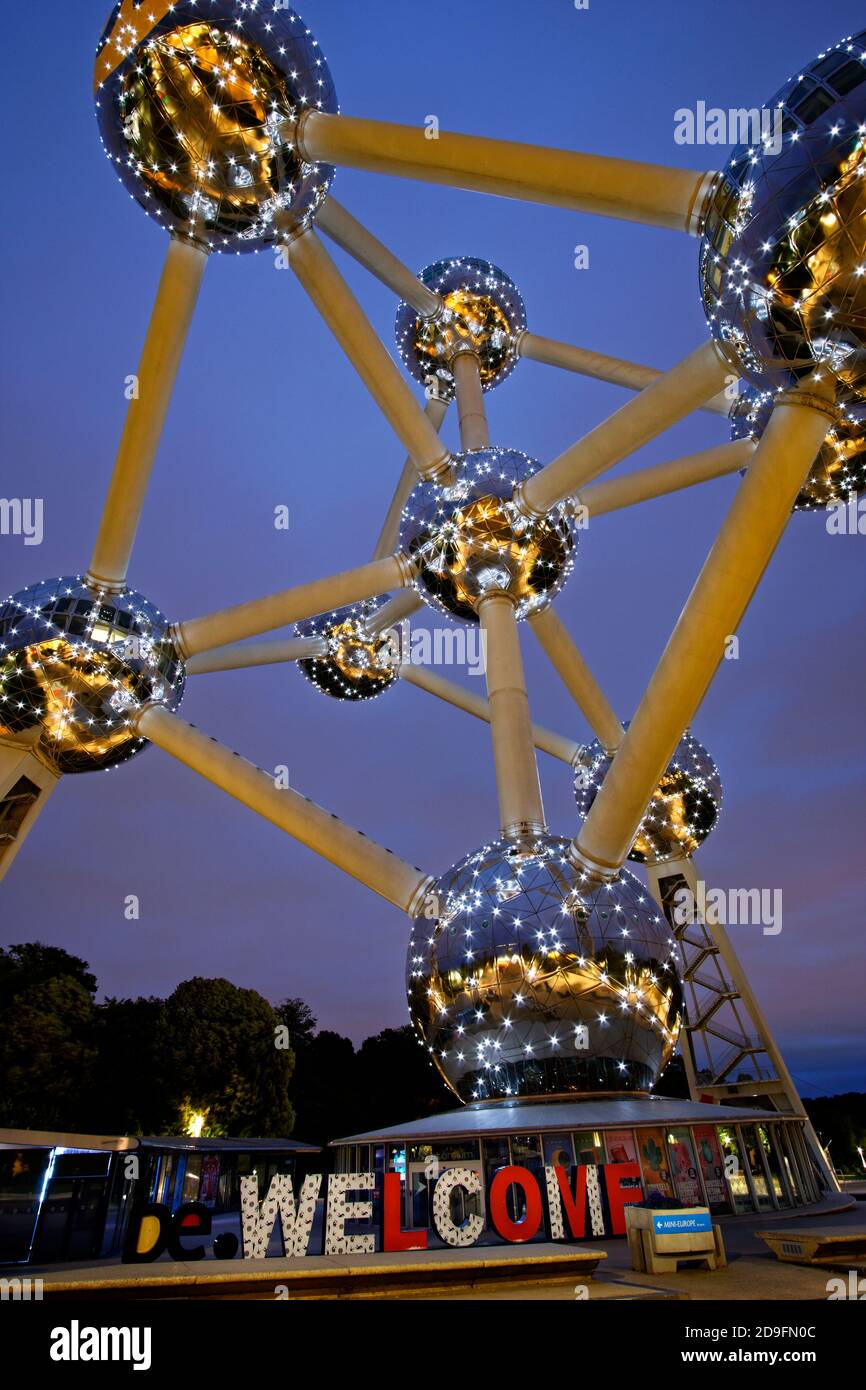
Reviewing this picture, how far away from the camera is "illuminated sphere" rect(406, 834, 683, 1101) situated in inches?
368

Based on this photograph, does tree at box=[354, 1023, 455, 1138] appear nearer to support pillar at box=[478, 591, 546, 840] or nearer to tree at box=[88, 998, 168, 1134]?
tree at box=[88, 998, 168, 1134]

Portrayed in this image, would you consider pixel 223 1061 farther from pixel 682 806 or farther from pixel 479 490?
pixel 479 490

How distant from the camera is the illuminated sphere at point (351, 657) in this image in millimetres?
18500

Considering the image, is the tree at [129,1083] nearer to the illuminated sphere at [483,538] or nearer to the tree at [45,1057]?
the tree at [45,1057]

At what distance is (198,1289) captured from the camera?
668 cm

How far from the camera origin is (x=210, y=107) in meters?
9.39

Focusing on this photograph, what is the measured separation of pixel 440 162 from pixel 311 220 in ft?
10.4

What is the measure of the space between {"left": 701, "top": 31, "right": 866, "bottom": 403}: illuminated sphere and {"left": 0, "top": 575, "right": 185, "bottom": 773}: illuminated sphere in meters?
8.98

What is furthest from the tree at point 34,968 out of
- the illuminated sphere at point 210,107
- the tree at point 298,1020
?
the illuminated sphere at point 210,107

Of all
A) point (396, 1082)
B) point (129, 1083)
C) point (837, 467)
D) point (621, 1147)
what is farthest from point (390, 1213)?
point (396, 1082)

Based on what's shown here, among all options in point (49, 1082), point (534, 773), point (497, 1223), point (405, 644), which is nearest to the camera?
point (497, 1223)

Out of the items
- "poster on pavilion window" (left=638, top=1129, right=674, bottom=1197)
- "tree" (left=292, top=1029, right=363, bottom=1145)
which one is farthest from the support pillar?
"tree" (left=292, top=1029, right=363, bottom=1145)
